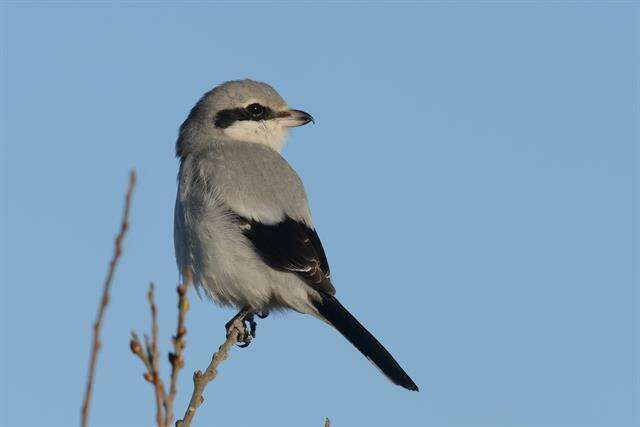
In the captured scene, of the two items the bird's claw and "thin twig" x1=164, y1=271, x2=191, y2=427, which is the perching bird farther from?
"thin twig" x1=164, y1=271, x2=191, y2=427

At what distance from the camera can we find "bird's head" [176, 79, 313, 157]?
211 inches

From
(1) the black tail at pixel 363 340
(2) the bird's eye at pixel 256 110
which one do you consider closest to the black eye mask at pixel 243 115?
(2) the bird's eye at pixel 256 110

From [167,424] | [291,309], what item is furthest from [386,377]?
[167,424]

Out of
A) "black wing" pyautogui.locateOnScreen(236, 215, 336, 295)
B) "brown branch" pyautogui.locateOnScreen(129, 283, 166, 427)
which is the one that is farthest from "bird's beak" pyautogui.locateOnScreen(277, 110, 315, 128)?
"brown branch" pyautogui.locateOnScreen(129, 283, 166, 427)

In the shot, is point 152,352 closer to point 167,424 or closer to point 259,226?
point 167,424

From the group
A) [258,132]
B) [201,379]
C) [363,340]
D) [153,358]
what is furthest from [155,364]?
[258,132]

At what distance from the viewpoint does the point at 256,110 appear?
214 inches

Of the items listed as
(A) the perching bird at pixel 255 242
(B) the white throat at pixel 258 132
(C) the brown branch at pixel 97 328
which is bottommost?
(C) the brown branch at pixel 97 328

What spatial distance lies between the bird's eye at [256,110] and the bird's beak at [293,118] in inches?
4.5

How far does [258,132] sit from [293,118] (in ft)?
0.83

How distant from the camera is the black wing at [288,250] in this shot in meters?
4.34

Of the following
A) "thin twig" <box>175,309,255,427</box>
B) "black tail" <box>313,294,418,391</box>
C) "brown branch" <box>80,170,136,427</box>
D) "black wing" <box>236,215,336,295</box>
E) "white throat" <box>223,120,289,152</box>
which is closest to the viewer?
"brown branch" <box>80,170,136,427</box>

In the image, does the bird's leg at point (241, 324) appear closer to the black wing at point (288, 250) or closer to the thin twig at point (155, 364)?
the black wing at point (288, 250)

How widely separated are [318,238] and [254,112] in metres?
1.16
